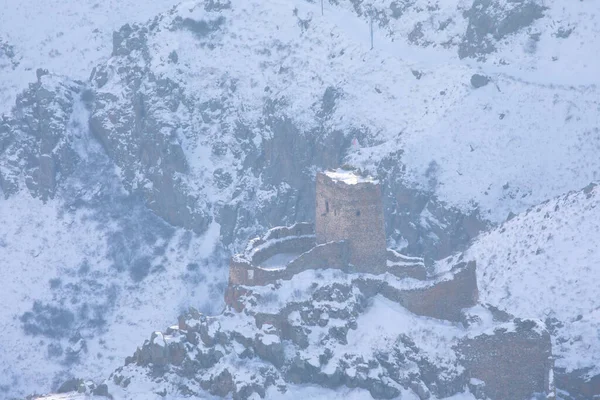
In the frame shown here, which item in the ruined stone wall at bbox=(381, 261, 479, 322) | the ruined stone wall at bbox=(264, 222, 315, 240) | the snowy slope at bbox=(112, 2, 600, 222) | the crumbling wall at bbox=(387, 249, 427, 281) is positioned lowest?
the ruined stone wall at bbox=(381, 261, 479, 322)

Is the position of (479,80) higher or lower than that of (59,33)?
lower

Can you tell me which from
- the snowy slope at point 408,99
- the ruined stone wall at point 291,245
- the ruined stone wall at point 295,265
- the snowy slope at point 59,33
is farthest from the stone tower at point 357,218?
the snowy slope at point 59,33

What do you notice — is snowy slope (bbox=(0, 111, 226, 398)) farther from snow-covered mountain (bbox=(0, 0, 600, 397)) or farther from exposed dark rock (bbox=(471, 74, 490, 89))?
exposed dark rock (bbox=(471, 74, 490, 89))

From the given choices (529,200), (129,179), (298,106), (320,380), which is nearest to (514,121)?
(529,200)

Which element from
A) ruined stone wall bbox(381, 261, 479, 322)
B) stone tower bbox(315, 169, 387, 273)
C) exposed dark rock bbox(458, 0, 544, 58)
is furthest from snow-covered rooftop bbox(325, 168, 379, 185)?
exposed dark rock bbox(458, 0, 544, 58)

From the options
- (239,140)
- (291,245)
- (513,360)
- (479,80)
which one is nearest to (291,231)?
(291,245)

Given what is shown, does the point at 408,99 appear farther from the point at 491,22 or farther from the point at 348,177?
the point at 348,177

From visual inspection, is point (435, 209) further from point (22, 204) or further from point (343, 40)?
point (22, 204)

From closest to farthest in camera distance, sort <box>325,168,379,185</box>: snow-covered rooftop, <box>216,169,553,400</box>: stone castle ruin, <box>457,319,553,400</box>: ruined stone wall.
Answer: <box>457,319,553,400</box>: ruined stone wall
<box>216,169,553,400</box>: stone castle ruin
<box>325,168,379,185</box>: snow-covered rooftop
